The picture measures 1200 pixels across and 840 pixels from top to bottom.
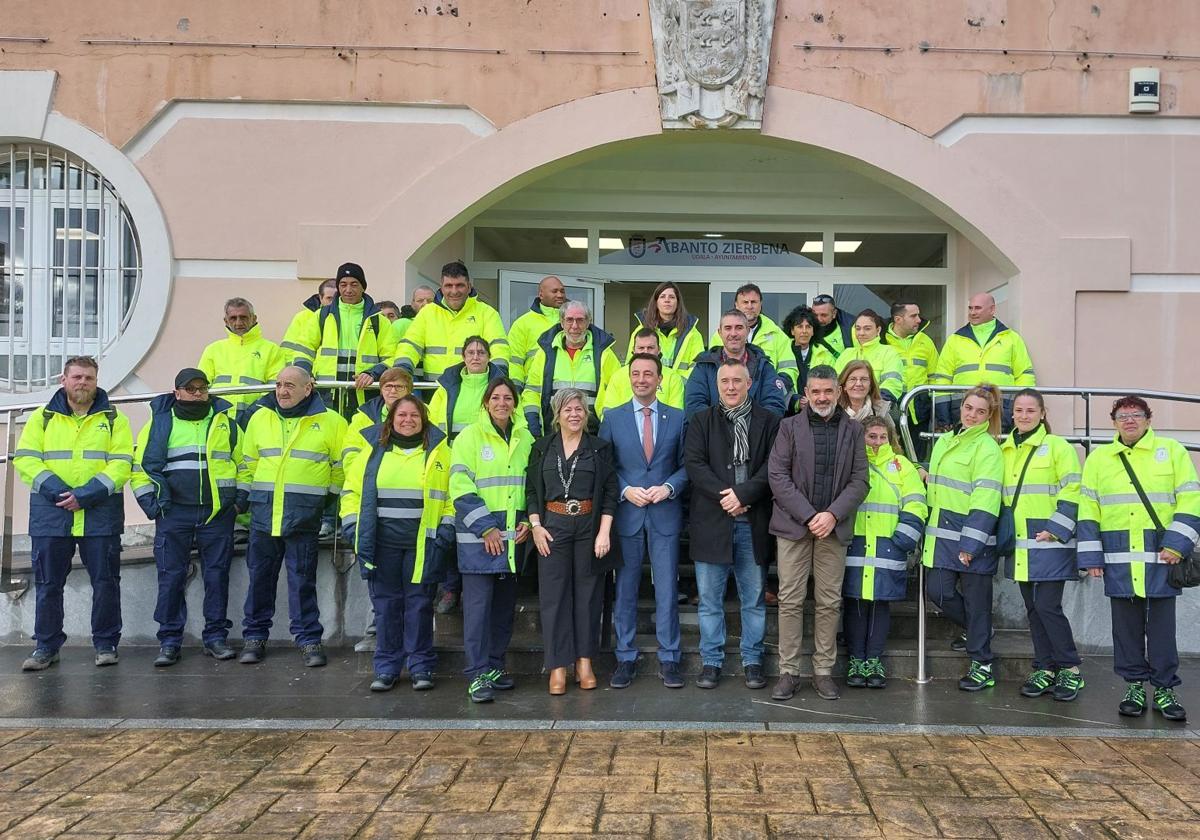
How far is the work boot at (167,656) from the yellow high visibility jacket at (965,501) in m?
5.03

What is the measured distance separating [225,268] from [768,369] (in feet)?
16.9

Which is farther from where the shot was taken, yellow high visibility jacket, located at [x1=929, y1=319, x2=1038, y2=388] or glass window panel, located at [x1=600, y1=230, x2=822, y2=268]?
glass window panel, located at [x1=600, y1=230, x2=822, y2=268]

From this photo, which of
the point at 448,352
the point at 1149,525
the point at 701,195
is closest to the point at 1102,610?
the point at 1149,525

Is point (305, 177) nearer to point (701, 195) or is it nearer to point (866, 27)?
point (701, 195)

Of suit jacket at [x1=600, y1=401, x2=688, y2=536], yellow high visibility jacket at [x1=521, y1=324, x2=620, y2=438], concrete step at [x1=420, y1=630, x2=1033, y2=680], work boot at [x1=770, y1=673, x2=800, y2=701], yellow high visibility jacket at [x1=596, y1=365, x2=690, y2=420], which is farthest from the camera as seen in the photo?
yellow high visibility jacket at [x1=521, y1=324, x2=620, y2=438]

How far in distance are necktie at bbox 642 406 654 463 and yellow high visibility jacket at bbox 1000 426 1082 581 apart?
7.14 feet

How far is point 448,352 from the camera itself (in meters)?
→ 7.74

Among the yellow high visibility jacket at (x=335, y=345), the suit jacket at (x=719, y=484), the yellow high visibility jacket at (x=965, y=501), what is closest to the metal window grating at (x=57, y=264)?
the yellow high visibility jacket at (x=335, y=345)

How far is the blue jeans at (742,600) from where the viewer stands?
600cm

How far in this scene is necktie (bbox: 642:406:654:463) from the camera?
6141 millimetres

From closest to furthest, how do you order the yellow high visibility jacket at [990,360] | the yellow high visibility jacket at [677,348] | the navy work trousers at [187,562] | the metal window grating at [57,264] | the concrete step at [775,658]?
1. the concrete step at [775,658]
2. the navy work trousers at [187,562]
3. the yellow high visibility jacket at [677,348]
4. the yellow high visibility jacket at [990,360]
5. the metal window grating at [57,264]

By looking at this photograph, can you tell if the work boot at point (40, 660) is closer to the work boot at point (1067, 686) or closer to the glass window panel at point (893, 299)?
the work boot at point (1067, 686)

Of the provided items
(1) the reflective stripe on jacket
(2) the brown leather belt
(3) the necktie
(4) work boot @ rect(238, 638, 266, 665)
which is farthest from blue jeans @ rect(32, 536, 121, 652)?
(3) the necktie

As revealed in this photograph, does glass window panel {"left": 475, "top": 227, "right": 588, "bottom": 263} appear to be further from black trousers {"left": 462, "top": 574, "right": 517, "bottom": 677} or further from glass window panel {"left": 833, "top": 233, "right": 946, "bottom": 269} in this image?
black trousers {"left": 462, "top": 574, "right": 517, "bottom": 677}
